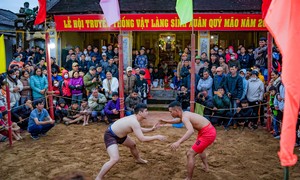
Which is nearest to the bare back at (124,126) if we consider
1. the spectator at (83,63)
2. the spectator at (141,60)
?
the spectator at (83,63)

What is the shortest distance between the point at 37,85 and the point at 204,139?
6.79m

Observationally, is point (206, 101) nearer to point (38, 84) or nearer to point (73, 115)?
point (73, 115)

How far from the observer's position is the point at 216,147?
8.36 meters

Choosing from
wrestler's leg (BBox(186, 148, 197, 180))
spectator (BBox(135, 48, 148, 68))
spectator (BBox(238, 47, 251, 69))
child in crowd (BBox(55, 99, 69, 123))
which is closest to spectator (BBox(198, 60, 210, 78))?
spectator (BBox(238, 47, 251, 69))

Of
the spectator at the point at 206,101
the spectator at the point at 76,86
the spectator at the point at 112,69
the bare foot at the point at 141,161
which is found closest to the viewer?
the bare foot at the point at 141,161

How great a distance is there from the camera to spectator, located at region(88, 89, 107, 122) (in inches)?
442

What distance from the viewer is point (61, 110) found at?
36.9 feet

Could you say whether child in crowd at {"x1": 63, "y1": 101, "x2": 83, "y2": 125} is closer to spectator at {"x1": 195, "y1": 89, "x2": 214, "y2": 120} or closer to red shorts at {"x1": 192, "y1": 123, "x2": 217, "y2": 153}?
spectator at {"x1": 195, "y1": 89, "x2": 214, "y2": 120}

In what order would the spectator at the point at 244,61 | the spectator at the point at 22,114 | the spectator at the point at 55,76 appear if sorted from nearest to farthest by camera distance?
1. the spectator at the point at 22,114
2. the spectator at the point at 55,76
3. the spectator at the point at 244,61

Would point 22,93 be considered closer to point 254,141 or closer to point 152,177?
point 152,177

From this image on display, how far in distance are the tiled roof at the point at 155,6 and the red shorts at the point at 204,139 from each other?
958 cm

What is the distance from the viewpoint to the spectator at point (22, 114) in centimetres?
987

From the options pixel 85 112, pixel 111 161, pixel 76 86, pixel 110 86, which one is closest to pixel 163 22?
pixel 110 86

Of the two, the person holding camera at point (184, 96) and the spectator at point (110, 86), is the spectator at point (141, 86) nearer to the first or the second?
the spectator at point (110, 86)
